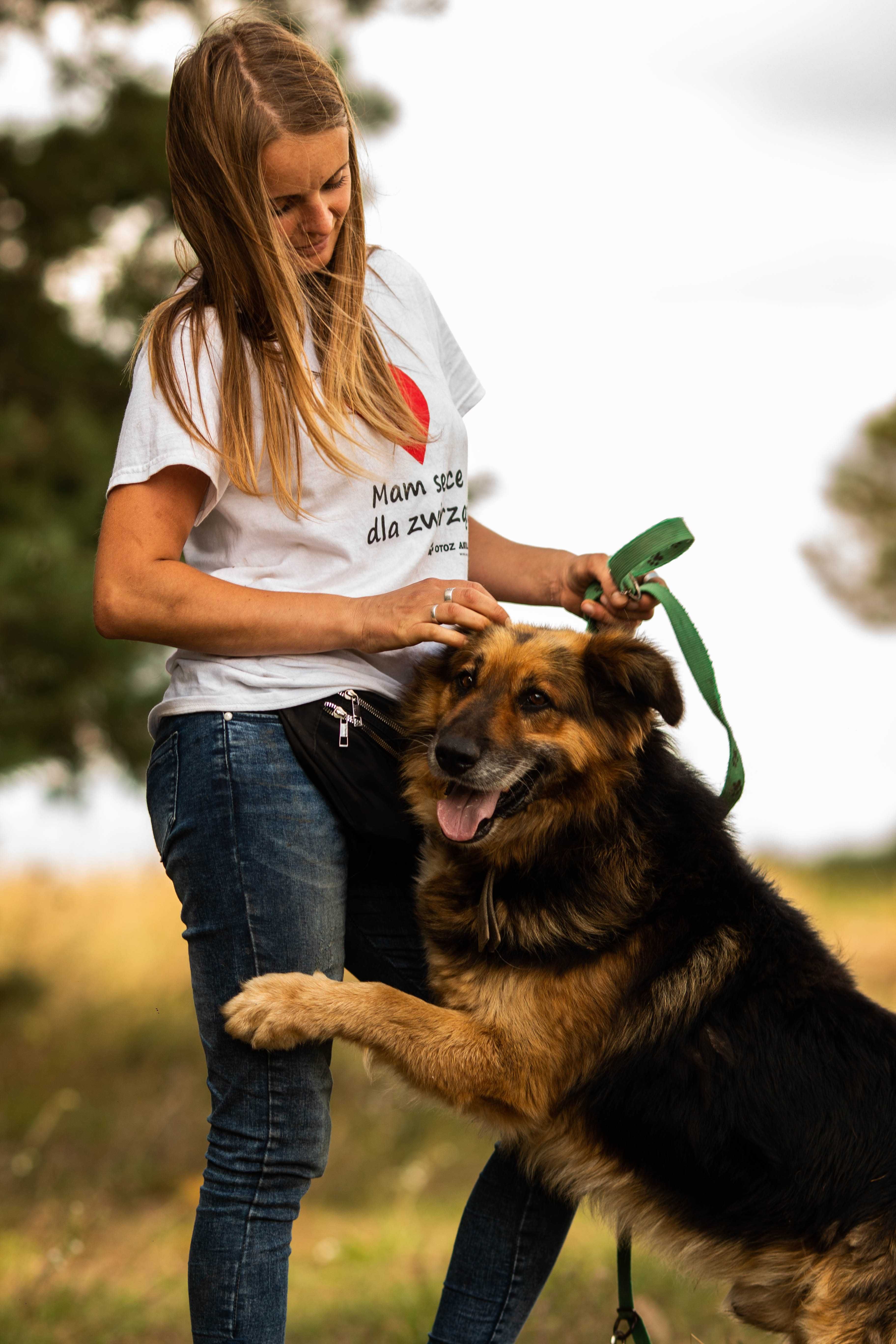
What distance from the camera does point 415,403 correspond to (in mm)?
2438

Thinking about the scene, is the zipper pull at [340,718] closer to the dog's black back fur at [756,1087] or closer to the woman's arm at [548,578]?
the woman's arm at [548,578]

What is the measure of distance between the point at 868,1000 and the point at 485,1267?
3.27 feet

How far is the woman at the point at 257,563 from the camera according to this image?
2.12m

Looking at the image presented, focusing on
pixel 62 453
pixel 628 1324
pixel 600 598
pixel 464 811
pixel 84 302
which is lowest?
pixel 628 1324

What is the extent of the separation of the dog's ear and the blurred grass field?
2.24 feet

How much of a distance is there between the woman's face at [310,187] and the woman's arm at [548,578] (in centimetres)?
77

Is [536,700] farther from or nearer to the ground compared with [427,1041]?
farther from the ground

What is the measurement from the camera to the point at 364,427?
7.61 feet

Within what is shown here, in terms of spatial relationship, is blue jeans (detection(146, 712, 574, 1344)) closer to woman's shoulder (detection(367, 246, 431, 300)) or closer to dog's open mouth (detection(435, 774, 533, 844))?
dog's open mouth (detection(435, 774, 533, 844))

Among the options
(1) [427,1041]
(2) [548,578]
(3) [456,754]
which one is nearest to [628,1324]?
(1) [427,1041]

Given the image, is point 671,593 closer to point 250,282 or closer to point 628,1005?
point 628,1005

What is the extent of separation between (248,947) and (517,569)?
1116 millimetres

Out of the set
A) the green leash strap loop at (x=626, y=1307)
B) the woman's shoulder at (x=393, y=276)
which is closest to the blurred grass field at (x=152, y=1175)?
the green leash strap loop at (x=626, y=1307)

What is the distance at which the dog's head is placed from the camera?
2506 mm
